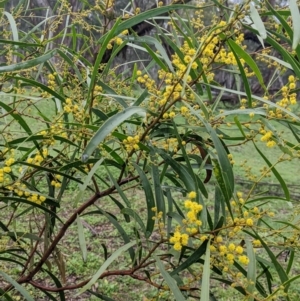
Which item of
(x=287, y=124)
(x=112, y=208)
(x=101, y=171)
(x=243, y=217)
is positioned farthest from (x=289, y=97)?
(x=101, y=171)

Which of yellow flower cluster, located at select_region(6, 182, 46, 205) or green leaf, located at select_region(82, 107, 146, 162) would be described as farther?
yellow flower cluster, located at select_region(6, 182, 46, 205)

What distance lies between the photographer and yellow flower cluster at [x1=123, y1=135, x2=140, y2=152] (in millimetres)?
614

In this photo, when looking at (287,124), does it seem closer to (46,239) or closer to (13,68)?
(13,68)

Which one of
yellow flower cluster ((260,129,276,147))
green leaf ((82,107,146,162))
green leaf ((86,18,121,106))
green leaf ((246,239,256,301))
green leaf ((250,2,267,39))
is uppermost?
green leaf ((250,2,267,39))

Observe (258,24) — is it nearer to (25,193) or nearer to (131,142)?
(131,142)

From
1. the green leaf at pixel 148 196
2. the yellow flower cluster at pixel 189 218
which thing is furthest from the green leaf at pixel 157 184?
the yellow flower cluster at pixel 189 218

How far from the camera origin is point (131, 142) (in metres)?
0.62

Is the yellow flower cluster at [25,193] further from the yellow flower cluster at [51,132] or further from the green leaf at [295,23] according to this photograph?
the green leaf at [295,23]

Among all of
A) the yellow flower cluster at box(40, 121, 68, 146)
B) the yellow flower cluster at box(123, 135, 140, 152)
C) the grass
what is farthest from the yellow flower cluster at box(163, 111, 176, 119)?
the grass

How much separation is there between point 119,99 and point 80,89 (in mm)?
178

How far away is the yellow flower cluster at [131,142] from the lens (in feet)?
2.02

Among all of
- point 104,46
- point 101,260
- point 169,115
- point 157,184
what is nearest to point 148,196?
point 157,184

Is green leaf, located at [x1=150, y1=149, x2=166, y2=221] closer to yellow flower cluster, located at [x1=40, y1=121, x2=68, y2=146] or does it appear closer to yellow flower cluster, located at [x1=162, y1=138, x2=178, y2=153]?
yellow flower cluster, located at [x1=162, y1=138, x2=178, y2=153]

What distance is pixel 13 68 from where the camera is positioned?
24.6 inches
